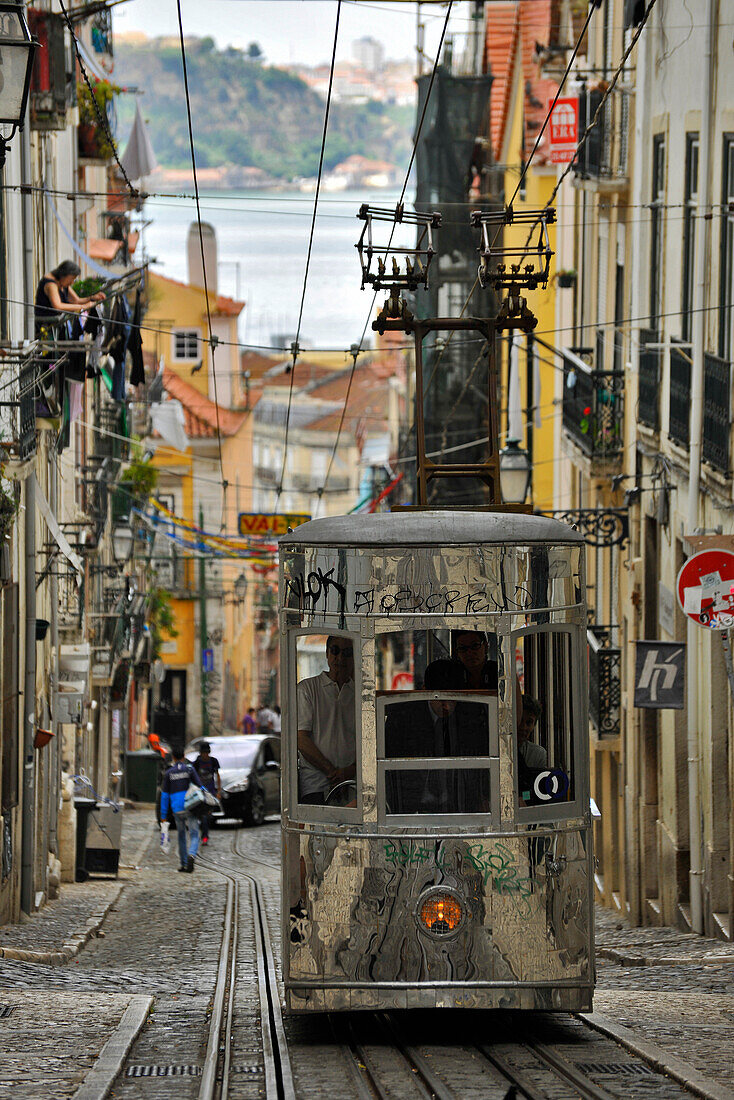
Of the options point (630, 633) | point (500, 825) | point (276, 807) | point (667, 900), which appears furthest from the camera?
point (276, 807)

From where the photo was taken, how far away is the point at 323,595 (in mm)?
9141

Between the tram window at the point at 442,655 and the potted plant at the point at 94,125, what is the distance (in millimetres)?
15872

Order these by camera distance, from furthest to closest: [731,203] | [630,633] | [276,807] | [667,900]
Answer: [276,807], [630,633], [667,900], [731,203]

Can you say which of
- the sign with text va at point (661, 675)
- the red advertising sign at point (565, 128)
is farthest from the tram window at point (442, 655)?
the red advertising sign at point (565, 128)

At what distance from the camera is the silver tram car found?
8836 millimetres

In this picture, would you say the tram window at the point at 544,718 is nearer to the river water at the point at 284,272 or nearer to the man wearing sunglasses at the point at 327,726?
the man wearing sunglasses at the point at 327,726

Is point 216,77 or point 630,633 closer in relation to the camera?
point 630,633

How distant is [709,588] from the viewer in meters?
11.1

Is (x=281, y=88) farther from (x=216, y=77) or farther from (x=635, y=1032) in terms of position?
(x=635, y=1032)

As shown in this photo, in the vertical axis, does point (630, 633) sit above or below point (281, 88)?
below

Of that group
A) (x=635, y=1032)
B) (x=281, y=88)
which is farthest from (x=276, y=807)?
(x=281, y=88)

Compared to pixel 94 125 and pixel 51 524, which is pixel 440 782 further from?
pixel 94 125

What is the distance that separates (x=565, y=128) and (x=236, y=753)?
11768 millimetres

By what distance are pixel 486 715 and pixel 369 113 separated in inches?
5216
